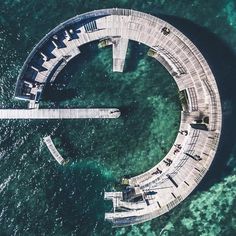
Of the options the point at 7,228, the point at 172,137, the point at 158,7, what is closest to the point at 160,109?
the point at 172,137

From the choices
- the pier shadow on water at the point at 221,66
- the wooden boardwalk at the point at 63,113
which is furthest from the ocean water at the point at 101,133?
the wooden boardwalk at the point at 63,113

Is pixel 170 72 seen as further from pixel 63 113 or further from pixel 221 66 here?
pixel 63 113

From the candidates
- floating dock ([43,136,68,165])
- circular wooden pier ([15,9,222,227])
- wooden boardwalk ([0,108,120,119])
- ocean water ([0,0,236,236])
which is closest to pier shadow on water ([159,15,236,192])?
ocean water ([0,0,236,236])

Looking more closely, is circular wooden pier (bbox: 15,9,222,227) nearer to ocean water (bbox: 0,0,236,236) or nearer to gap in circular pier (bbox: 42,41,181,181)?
gap in circular pier (bbox: 42,41,181,181)

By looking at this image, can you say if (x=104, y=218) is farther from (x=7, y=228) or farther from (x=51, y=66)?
(x=51, y=66)

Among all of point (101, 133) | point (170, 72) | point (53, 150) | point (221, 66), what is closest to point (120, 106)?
point (101, 133)

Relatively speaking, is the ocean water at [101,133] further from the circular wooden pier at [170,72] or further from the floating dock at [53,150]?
the circular wooden pier at [170,72]
